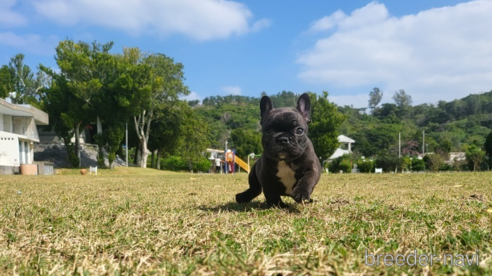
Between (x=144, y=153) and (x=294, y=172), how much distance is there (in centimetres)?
3838

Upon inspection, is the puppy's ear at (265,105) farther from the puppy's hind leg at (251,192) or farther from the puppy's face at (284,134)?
the puppy's hind leg at (251,192)

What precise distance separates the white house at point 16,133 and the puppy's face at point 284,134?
2535 cm

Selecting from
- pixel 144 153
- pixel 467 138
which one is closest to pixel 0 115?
pixel 144 153

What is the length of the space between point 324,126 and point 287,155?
35477mm

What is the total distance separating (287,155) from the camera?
3.82m

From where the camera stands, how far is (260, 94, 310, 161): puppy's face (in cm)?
378

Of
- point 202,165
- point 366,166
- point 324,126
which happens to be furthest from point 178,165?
point 366,166

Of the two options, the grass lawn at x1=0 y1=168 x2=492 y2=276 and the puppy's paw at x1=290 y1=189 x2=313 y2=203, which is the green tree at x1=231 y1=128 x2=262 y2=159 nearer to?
the puppy's paw at x1=290 y1=189 x2=313 y2=203

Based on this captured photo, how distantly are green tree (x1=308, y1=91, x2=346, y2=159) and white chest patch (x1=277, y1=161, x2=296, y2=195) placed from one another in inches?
1365

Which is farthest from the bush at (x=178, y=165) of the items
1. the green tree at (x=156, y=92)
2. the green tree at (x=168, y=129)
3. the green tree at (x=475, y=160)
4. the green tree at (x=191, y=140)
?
the green tree at (x=475, y=160)

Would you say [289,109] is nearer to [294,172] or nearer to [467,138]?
[294,172]

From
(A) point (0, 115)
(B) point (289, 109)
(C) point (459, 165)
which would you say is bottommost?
(C) point (459, 165)

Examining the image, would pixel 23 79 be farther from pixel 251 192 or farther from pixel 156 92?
pixel 251 192

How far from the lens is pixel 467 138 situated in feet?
234
